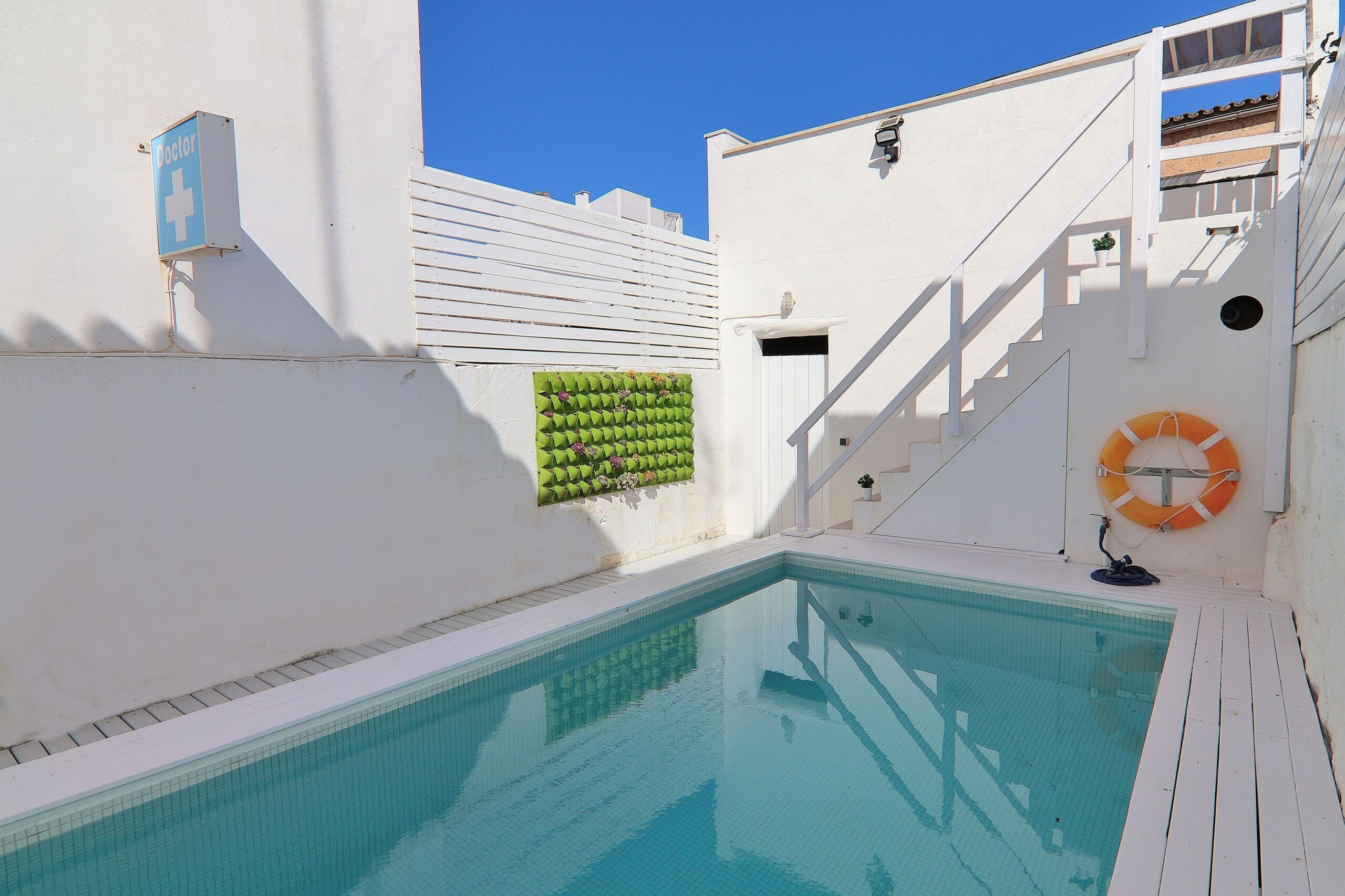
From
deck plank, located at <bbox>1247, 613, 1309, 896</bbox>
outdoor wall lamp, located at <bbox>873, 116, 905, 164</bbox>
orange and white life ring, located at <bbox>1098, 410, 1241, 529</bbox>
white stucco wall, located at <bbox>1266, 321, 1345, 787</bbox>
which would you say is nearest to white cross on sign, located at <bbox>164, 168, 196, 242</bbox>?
deck plank, located at <bbox>1247, 613, 1309, 896</bbox>

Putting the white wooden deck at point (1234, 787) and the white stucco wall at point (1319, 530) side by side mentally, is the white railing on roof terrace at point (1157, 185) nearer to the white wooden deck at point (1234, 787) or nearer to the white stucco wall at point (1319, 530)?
the white stucco wall at point (1319, 530)

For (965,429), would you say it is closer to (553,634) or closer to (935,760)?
(935,760)

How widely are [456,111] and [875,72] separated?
10.3 m

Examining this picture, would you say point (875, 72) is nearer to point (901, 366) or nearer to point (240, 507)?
point (901, 366)

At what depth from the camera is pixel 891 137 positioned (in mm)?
6039

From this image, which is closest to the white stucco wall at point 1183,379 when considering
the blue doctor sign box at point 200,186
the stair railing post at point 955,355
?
the stair railing post at point 955,355

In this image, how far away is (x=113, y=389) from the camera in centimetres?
332

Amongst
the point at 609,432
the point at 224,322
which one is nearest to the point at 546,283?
the point at 609,432

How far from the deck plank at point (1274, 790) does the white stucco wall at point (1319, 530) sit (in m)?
0.13

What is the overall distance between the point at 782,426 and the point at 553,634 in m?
3.74

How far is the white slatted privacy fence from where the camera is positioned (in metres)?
4.73

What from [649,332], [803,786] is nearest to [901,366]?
[649,332]

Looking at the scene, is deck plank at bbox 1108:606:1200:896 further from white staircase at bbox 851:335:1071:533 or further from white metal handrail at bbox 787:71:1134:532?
white metal handrail at bbox 787:71:1134:532

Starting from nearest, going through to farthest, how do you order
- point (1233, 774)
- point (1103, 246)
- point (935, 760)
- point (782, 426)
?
point (1233, 774) → point (935, 760) → point (1103, 246) → point (782, 426)
